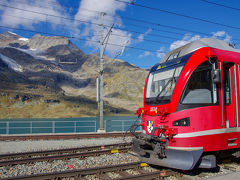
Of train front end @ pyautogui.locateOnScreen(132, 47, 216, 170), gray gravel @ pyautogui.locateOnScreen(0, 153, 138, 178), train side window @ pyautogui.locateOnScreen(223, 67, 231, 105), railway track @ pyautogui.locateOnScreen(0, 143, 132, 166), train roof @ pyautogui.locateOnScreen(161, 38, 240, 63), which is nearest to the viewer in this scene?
train front end @ pyautogui.locateOnScreen(132, 47, 216, 170)

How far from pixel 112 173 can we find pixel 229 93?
4.46 m

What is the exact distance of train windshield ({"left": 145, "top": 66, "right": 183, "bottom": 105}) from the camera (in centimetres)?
702

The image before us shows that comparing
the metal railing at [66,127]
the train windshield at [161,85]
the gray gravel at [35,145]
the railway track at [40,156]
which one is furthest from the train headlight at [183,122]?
the metal railing at [66,127]

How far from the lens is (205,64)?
689cm

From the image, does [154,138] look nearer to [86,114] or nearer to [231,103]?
[231,103]

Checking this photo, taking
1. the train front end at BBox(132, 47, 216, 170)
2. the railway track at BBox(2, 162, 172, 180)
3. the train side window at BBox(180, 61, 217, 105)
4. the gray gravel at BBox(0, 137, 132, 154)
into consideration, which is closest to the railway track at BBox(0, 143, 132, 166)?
the gray gravel at BBox(0, 137, 132, 154)

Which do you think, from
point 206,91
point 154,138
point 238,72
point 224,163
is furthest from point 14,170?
point 238,72

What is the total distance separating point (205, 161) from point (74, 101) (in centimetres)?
17734

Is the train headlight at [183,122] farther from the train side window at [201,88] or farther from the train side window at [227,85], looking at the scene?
the train side window at [227,85]

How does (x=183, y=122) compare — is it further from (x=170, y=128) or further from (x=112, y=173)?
(x=112, y=173)

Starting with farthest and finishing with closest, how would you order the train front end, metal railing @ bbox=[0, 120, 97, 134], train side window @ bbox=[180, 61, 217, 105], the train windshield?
metal railing @ bbox=[0, 120, 97, 134], the train windshield, train side window @ bbox=[180, 61, 217, 105], the train front end

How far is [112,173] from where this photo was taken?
7.21 meters

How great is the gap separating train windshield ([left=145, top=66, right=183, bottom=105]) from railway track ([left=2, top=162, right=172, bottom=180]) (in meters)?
2.14

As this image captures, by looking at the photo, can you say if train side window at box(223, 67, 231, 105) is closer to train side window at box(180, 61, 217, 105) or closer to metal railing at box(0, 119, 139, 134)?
train side window at box(180, 61, 217, 105)
